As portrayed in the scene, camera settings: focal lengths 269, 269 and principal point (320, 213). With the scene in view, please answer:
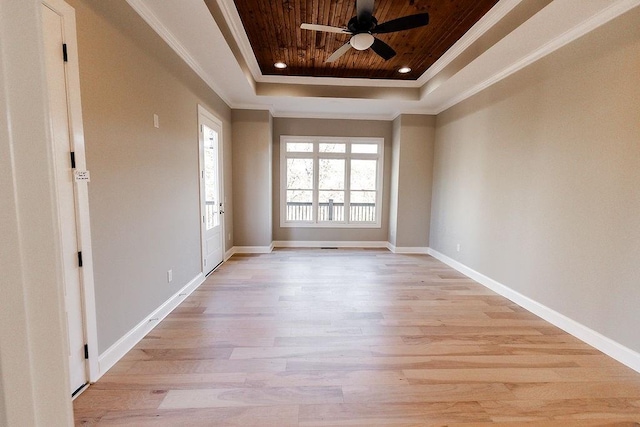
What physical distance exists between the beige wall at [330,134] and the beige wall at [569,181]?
197 centimetres

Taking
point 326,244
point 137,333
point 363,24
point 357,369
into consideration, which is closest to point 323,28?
point 363,24

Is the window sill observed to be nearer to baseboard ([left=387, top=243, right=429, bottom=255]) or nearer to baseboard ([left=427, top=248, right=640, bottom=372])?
baseboard ([left=387, top=243, right=429, bottom=255])

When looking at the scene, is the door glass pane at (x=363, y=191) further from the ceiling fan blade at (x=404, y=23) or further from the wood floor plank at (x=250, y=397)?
the wood floor plank at (x=250, y=397)

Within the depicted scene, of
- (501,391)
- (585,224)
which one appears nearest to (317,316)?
(501,391)

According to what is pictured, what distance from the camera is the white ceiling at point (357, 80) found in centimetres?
225

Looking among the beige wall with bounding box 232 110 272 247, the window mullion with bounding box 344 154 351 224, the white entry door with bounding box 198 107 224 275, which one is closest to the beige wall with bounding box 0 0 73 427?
the white entry door with bounding box 198 107 224 275

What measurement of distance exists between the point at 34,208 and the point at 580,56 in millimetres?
3651

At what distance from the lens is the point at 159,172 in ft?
8.36

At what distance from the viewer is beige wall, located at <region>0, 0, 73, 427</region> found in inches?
13.8

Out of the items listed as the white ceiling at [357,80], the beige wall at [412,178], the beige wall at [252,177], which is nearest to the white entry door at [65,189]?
the white ceiling at [357,80]

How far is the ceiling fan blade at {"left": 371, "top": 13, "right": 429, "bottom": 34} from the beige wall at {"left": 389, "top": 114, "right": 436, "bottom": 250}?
2636mm

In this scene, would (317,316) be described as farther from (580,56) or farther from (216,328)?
(580,56)

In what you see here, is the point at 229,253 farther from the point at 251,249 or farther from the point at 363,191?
the point at 363,191

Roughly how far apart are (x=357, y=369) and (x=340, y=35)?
340 centimetres
